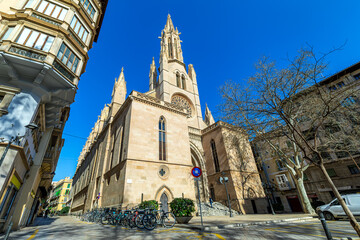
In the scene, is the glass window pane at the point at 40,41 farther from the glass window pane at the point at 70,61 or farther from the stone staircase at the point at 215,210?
the stone staircase at the point at 215,210

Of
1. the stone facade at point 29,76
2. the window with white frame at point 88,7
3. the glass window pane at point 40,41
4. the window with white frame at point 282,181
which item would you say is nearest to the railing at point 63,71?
the stone facade at point 29,76

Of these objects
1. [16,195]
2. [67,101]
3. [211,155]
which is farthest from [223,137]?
[16,195]

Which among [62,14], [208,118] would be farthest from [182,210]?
[208,118]

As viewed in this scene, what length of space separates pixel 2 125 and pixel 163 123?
12413mm

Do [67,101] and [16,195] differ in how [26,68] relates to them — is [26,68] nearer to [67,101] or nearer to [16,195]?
[67,101]

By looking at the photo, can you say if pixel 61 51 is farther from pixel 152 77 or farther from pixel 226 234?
pixel 152 77

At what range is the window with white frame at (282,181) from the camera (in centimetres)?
2253

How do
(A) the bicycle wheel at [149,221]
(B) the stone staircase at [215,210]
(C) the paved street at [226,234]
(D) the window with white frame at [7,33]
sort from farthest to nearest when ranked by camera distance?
(B) the stone staircase at [215,210] < (D) the window with white frame at [7,33] < (A) the bicycle wheel at [149,221] < (C) the paved street at [226,234]

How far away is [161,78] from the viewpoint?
Result: 28234mm

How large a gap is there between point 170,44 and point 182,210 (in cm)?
3780

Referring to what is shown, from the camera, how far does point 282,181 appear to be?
23234 millimetres

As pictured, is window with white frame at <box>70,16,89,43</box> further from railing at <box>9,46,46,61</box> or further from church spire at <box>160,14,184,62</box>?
church spire at <box>160,14,184,62</box>

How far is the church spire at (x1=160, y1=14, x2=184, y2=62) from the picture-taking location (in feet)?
115

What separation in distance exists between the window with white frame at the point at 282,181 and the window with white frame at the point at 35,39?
29761mm
